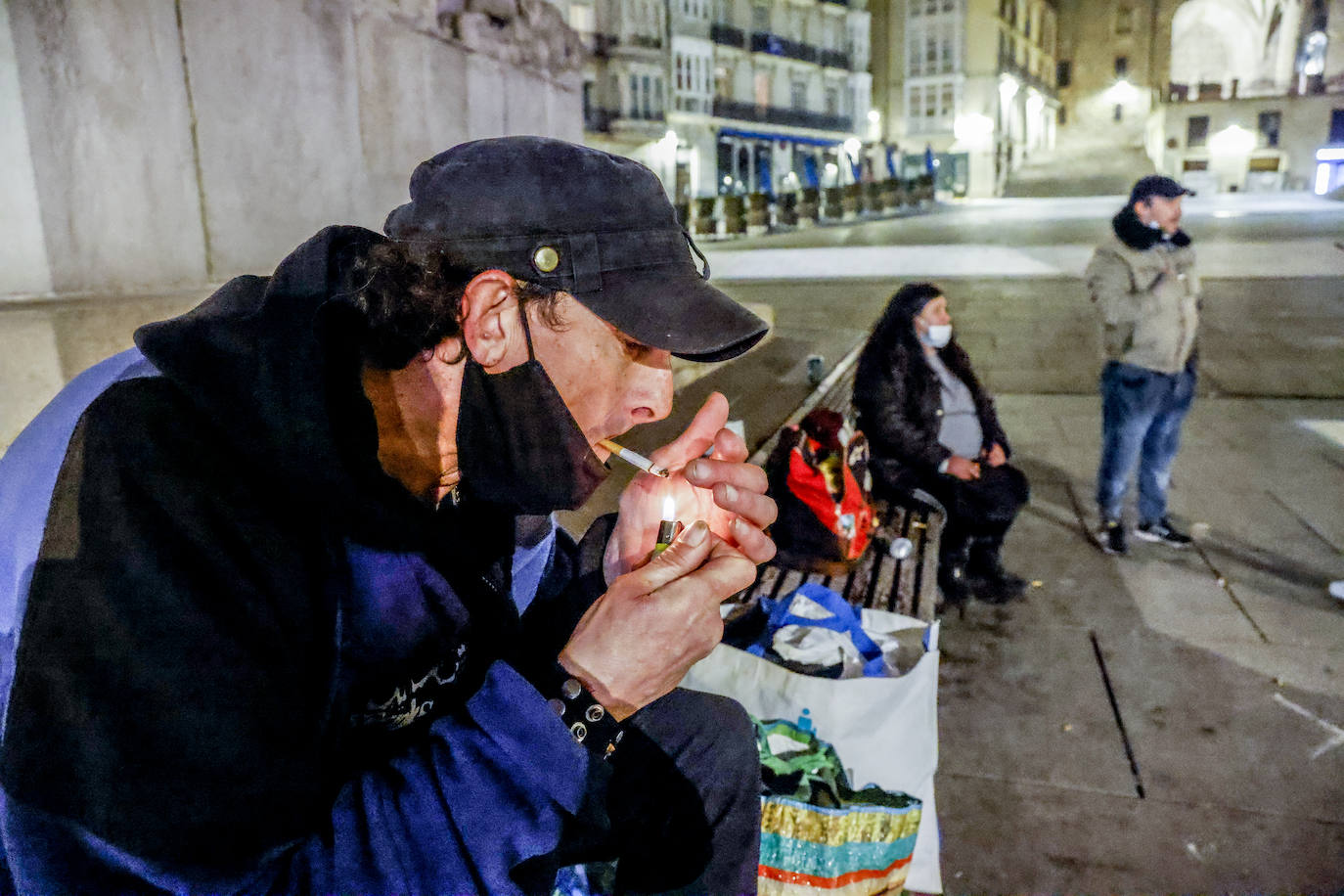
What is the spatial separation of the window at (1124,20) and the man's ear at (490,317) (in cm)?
7847

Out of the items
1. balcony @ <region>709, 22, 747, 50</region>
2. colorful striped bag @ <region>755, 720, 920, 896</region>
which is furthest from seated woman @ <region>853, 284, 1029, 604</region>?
balcony @ <region>709, 22, 747, 50</region>

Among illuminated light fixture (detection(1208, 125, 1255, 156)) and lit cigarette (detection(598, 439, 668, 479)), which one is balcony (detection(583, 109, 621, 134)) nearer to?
illuminated light fixture (detection(1208, 125, 1255, 156))

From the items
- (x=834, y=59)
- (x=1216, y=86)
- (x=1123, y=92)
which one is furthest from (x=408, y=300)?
(x=1123, y=92)

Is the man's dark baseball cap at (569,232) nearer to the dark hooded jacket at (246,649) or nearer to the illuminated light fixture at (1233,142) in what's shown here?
the dark hooded jacket at (246,649)

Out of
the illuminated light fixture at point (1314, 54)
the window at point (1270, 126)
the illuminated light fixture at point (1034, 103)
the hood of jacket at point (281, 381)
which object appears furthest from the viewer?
the illuminated light fixture at point (1034, 103)

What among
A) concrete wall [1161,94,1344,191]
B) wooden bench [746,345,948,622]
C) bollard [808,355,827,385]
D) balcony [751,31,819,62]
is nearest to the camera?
wooden bench [746,345,948,622]

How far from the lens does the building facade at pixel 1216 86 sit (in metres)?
47.8

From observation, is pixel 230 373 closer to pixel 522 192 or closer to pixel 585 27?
pixel 522 192

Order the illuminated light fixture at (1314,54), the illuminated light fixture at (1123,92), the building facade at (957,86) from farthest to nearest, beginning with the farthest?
the illuminated light fixture at (1123,92), the building facade at (957,86), the illuminated light fixture at (1314,54)

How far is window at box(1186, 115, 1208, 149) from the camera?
53.5m

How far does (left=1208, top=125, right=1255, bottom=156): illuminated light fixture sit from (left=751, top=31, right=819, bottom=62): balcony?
23.5m

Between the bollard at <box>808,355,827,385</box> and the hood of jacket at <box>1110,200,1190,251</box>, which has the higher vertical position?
the hood of jacket at <box>1110,200,1190,251</box>

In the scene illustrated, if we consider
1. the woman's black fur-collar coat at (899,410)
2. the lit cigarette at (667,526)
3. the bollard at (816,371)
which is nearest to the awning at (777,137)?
the bollard at (816,371)

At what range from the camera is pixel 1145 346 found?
4863 mm
